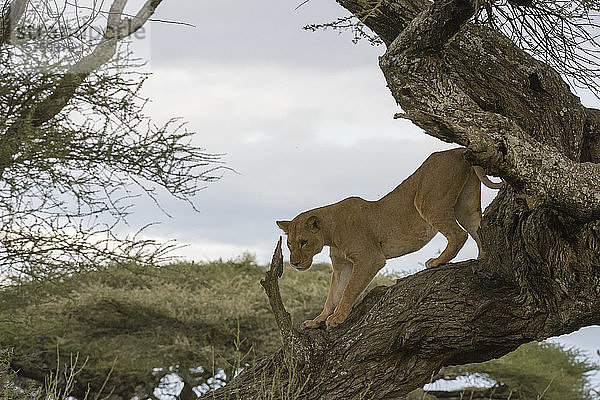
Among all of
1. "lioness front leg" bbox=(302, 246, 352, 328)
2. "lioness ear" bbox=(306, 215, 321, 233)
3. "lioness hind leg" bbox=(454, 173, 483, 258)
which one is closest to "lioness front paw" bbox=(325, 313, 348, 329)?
"lioness front leg" bbox=(302, 246, 352, 328)

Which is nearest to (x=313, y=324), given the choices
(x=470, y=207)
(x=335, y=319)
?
(x=335, y=319)

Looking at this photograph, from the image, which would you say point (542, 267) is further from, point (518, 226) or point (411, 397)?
point (411, 397)

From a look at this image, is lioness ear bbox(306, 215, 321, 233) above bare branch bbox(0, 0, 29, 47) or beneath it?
beneath

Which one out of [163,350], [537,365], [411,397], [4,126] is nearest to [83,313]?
[163,350]

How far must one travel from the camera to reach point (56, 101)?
661 centimetres

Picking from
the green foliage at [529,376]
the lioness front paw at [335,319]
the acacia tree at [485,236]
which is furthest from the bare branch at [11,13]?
the green foliage at [529,376]

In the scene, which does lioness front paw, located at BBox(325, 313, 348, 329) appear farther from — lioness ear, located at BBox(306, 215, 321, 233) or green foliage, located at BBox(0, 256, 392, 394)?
green foliage, located at BBox(0, 256, 392, 394)

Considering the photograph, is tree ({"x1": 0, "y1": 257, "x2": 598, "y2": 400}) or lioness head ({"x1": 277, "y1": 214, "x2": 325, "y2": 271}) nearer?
lioness head ({"x1": 277, "y1": 214, "x2": 325, "y2": 271})

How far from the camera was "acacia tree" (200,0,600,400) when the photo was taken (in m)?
2.40

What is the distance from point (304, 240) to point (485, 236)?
23.4 inches

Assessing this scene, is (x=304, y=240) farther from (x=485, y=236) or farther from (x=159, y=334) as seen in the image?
(x=159, y=334)

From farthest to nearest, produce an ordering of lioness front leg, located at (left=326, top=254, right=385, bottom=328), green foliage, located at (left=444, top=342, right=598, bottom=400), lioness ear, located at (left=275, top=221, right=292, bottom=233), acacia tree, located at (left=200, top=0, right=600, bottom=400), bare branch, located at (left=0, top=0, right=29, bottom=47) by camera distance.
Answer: green foliage, located at (left=444, top=342, right=598, bottom=400) → bare branch, located at (left=0, top=0, right=29, bottom=47) → lioness ear, located at (left=275, top=221, right=292, bottom=233) → lioness front leg, located at (left=326, top=254, right=385, bottom=328) → acacia tree, located at (left=200, top=0, right=600, bottom=400)

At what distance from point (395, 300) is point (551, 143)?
76 cm

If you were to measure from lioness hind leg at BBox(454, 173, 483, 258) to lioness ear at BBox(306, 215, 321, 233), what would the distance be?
463 mm
